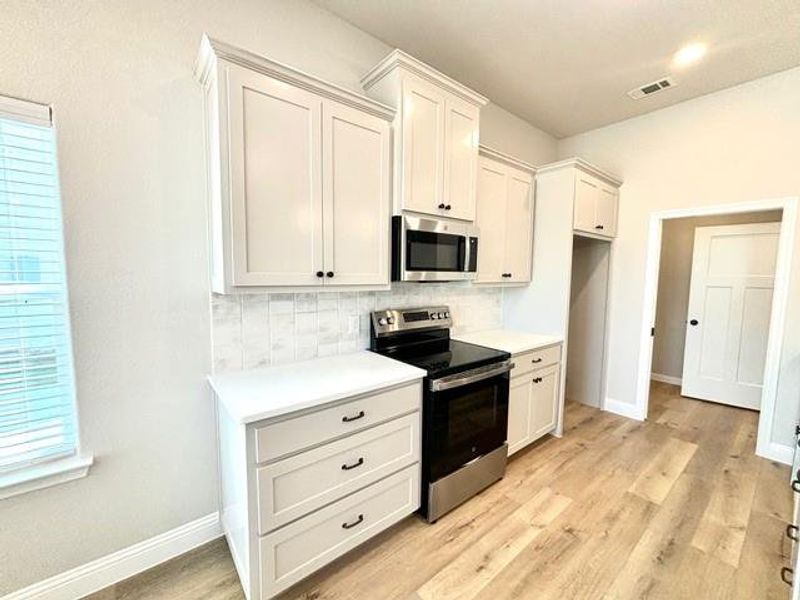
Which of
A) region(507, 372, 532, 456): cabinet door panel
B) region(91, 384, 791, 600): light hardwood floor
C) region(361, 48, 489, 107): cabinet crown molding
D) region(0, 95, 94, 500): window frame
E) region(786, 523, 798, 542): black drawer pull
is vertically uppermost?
region(361, 48, 489, 107): cabinet crown molding

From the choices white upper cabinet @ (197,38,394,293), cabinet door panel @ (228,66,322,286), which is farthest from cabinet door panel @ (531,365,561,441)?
cabinet door panel @ (228,66,322,286)

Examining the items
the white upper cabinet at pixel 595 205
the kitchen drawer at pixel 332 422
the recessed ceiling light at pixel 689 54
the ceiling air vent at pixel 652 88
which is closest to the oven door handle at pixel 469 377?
the kitchen drawer at pixel 332 422

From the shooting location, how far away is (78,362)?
1496 mm

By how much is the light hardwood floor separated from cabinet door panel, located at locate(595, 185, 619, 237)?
2082mm

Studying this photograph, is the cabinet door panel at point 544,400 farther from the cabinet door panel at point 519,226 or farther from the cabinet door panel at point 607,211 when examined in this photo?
the cabinet door panel at point 607,211

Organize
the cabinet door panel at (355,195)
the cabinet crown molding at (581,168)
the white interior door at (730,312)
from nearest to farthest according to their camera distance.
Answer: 1. the cabinet door panel at (355,195)
2. the cabinet crown molding at (581,168)
3. the white interior door at (730,312)

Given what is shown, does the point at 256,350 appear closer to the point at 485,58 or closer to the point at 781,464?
the point at 485,58

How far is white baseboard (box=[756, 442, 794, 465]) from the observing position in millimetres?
2707

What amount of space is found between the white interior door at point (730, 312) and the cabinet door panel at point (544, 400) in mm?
2425

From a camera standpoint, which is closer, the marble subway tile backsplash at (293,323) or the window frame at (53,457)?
the window frame at (53,457)

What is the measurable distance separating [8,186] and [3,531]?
1.39 metres

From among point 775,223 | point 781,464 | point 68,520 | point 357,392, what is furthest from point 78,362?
point 775,223

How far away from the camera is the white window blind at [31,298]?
136cm

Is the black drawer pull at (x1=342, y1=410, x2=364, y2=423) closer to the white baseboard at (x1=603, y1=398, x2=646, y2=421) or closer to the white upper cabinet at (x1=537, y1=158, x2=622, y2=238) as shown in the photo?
the white upper cabinet at (x1=537, y1=158, x2=622, y2=238)
